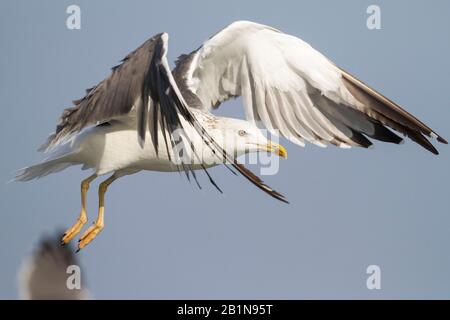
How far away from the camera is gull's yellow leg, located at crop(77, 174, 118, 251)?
29.5 feet

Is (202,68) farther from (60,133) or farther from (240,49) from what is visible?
(60,133)

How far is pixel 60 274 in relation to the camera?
9.07m

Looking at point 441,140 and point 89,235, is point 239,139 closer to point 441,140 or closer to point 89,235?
point 89,235

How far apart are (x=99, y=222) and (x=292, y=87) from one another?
2.13m

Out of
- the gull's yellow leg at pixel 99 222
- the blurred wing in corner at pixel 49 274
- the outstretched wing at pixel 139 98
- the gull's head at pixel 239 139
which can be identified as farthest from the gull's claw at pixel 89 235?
the gull's head at pixel 239 139

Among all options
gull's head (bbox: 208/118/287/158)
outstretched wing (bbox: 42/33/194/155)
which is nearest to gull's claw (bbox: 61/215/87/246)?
outstretched wing (bbox: 42/33/194/155)

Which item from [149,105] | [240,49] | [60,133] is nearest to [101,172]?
[60,133]

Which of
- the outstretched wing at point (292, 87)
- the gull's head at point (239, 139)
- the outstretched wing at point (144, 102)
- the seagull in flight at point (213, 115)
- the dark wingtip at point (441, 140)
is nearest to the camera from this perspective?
the outstretched wing at point (144, 102)

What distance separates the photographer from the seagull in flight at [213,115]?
799cm

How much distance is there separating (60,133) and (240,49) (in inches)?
80.0

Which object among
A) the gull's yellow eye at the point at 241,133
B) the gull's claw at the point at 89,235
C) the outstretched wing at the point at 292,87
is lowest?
the gull's claw at the point at 89,235

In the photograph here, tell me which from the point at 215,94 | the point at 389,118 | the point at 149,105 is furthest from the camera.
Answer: the point at 215,94

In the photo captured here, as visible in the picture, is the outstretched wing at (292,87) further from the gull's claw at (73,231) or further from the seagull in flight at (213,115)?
the gull's claw at (73,231)

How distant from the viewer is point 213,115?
29.9 ft
